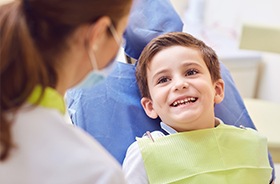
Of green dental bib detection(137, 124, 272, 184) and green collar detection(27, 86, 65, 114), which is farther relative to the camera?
green dental bib detection(137, 124, 272, 184)

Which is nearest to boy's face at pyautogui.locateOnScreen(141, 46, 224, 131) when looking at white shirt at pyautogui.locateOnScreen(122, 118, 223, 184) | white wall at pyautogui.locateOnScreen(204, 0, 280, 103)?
white shirt at pyautogui.locateOnScreen(122, 118, 223, 184)

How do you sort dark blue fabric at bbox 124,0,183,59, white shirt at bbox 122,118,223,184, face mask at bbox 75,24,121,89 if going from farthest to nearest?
dark blue fabric at bbox 124,0,183,59, white shirt at bbox 122,118,223,184, face mask at bbox 75,24,121,89

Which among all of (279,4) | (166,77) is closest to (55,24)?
(166,77)

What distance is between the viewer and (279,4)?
2.61 metres

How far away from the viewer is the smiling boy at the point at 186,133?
4.21 ft

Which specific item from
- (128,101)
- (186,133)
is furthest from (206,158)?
(128,101)

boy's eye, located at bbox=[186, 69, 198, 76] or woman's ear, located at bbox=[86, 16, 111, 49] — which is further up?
woman's ear, located at bbox=[86, 16, 111, 49]

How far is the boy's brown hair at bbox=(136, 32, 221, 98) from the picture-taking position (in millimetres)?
1396

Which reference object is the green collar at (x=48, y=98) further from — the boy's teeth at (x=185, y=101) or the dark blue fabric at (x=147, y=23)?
the dark blue fabric at (x=147, y=23)

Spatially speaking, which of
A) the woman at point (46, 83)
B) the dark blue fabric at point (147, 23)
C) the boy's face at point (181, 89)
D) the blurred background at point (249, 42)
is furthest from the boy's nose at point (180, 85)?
the blurred background at point (249, 42)

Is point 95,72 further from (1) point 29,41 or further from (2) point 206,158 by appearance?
(2) point 206,158

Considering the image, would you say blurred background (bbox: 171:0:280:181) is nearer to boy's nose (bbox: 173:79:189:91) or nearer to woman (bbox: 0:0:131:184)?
boy's nose (bbox: 173:79:189:91)

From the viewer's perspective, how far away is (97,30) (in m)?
0.83

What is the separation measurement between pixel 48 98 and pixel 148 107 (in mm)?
635
